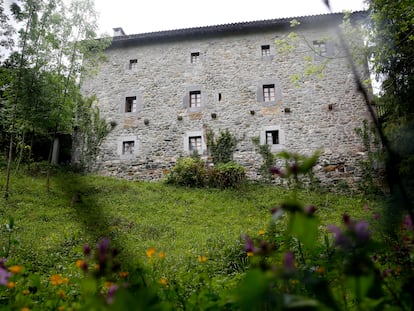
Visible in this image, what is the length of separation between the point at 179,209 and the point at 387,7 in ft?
24.1

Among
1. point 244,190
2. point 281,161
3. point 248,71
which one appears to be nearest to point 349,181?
point 281,161

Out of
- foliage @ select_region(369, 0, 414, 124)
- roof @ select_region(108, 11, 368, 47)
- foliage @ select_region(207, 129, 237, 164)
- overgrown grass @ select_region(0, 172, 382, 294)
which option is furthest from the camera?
roof @ select_region(108, 11, 368, 47)

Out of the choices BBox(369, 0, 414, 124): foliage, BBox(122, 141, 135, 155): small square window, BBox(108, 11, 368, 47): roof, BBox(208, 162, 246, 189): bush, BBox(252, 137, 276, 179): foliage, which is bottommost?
BBox(208, 162, 246, 189): bush

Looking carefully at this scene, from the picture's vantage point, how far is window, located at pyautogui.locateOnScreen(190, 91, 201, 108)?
15.1 meters

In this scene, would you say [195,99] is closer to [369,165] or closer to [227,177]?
[227,177]

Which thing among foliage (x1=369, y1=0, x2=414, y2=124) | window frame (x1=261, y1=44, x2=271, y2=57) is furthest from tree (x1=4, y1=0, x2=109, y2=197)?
foliage (x1=369, y1=0, x2=414, y2=124)

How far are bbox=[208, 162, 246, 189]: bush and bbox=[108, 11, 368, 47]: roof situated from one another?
6358mm

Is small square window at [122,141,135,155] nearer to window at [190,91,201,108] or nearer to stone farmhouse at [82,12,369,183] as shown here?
stone farmhouse at [82,12,369,183]

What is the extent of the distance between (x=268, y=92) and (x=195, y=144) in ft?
12.1

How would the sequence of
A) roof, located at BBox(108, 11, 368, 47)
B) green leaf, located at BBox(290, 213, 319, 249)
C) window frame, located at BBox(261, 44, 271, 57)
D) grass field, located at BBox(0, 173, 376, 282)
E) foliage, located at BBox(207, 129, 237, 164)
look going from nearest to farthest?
green leaf, located at BBox(290, 213, 319, 249) < grass field, located at BBox(0, 173, 376, 282) < foliage, located at BBox(207, 129, 237, 164) < roof, located at BBox(108, 11, 368, 47) < window frame, located at BBox(261, 44, 271, 57)

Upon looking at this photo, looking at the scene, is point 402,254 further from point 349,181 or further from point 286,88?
point 286,88

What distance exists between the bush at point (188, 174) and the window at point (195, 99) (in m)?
2.84

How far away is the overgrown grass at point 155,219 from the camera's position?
5.96 m

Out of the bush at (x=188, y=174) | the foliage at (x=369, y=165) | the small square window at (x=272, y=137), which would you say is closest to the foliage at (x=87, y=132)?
the bush at (x=188, y=174)
